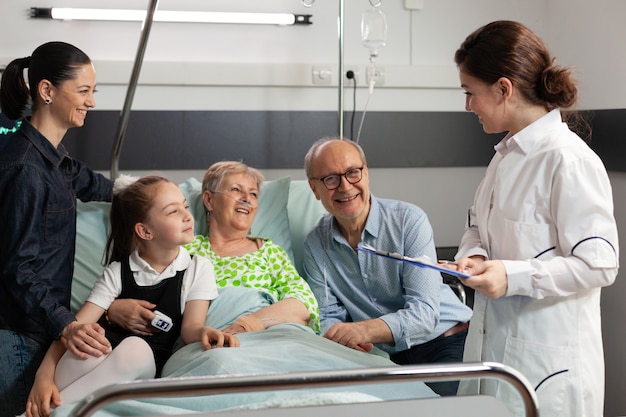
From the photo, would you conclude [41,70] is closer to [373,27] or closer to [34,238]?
[34,238]

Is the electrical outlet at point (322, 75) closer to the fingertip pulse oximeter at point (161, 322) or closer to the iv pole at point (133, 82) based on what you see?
the iv pole at point (133, 82)

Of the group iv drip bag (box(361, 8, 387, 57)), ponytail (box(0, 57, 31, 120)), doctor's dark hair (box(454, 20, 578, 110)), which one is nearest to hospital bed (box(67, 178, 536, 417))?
ponytail (box(0, 57, 31, 120))

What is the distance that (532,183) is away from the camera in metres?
1.78

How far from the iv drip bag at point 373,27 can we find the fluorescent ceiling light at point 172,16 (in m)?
0.30

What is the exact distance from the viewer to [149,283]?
2.41 meters

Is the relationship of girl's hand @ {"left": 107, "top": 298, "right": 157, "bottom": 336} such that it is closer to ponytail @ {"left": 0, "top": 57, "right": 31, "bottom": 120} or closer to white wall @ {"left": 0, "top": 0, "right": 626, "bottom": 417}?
ponytail @ {"left": 0, "top": 57, "right": 31, "bottom": 120}

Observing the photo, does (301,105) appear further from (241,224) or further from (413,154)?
(241,224)

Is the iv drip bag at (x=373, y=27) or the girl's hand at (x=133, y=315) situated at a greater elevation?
the iv drip bag at (x=373, y=27)

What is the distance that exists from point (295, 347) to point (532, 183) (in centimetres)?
76

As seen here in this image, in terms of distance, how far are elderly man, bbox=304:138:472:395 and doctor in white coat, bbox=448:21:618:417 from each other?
1.93 feet

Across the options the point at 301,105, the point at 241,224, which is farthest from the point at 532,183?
the point at 301,105

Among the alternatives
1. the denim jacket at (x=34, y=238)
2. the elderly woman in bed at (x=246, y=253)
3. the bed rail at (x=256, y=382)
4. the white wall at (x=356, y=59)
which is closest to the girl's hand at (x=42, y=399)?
the denim jacket at (x=34, y=238)

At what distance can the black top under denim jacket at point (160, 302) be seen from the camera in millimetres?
2342

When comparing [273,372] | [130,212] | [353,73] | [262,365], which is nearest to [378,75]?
[353,73]
